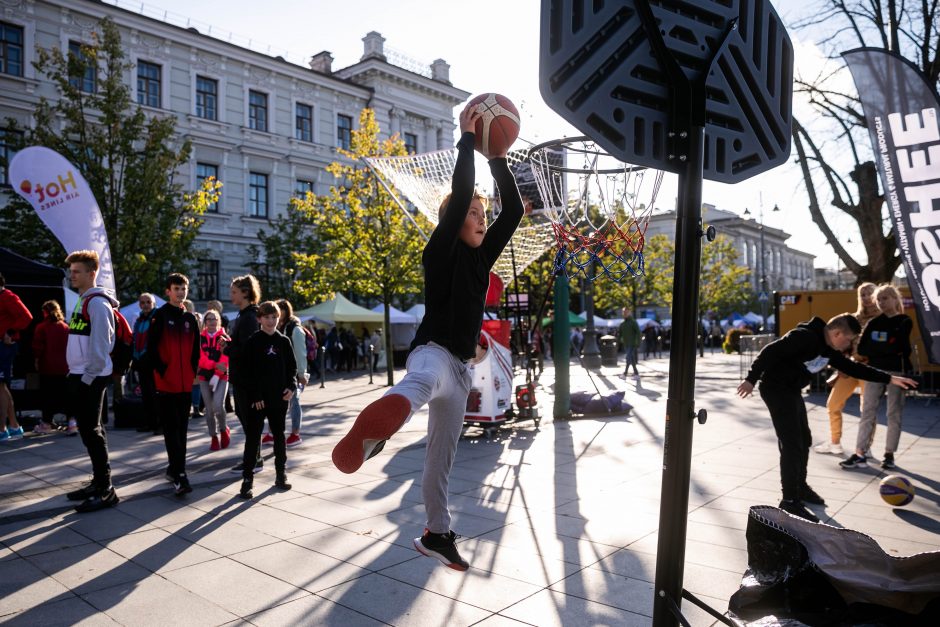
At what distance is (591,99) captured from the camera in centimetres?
261

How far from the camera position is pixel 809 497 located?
6.04 m

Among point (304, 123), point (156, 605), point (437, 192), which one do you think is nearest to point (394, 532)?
point (156, 605)

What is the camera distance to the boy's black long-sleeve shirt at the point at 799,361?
5.82m

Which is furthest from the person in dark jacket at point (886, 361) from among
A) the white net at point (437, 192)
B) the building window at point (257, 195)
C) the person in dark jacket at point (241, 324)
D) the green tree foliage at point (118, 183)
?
the building window at point (257, 195)

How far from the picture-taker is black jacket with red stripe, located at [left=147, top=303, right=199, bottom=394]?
20.9ft

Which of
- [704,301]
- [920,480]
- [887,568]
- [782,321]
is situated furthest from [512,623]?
[704,301]

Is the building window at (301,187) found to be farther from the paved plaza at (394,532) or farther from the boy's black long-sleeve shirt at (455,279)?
the boy's black long-sleeve shirt at (455,279)

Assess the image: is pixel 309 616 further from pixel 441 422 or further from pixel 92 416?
pixel 92 416

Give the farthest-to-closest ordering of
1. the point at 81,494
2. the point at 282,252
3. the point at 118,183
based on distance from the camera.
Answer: the point at 282,252, the point at 118,183, the point at 81,494

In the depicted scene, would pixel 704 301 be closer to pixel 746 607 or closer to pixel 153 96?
pixel 153 96

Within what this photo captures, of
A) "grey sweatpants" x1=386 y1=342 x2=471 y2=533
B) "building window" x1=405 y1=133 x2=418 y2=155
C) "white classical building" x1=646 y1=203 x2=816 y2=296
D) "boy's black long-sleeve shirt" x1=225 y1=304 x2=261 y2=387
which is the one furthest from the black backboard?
"white classical building" x1=646 y1=203 x2=816 y2=296

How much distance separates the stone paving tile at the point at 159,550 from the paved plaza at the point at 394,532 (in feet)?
0.07

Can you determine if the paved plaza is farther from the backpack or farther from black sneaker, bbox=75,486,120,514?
the backpack

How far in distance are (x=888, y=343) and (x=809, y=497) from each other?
8.85ft
